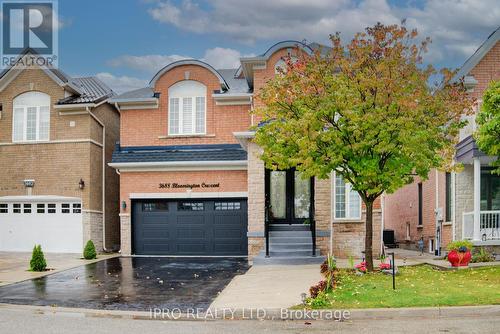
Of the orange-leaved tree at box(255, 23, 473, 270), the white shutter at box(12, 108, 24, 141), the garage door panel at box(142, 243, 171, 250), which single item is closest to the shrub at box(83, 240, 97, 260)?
the garage door panel at box(142, 243, 171, 250)

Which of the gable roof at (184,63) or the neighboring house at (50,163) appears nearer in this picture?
the gable roof at (184,63)

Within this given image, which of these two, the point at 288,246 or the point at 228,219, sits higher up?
the point at 228,219

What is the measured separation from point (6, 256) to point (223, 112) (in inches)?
410

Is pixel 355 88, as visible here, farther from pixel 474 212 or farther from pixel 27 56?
pixel 27 56

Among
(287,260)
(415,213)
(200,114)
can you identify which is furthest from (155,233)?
(415,213)

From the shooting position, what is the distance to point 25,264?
74.4ft

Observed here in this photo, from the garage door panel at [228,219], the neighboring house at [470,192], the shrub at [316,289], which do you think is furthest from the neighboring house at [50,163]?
the shrub at [316,289]

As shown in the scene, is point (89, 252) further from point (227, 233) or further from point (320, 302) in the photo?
point (320, 302)

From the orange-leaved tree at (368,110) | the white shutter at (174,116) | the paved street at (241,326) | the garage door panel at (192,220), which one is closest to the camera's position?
the paved street at (241,326)

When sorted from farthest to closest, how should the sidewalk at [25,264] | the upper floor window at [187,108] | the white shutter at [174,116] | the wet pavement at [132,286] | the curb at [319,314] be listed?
the white shutter at [174,116], the upper floor window at [187,108], the sidewalk at [25,264], the wet pavement at [132,286], the curb at [319,314]

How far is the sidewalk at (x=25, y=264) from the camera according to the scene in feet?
61.8

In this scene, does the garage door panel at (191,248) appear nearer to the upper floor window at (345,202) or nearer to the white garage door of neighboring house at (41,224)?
the white garage door of neighboring house at (41,224)

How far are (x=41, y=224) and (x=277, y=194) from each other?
35.5 feet

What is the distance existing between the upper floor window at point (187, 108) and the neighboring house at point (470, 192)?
9846 mm
